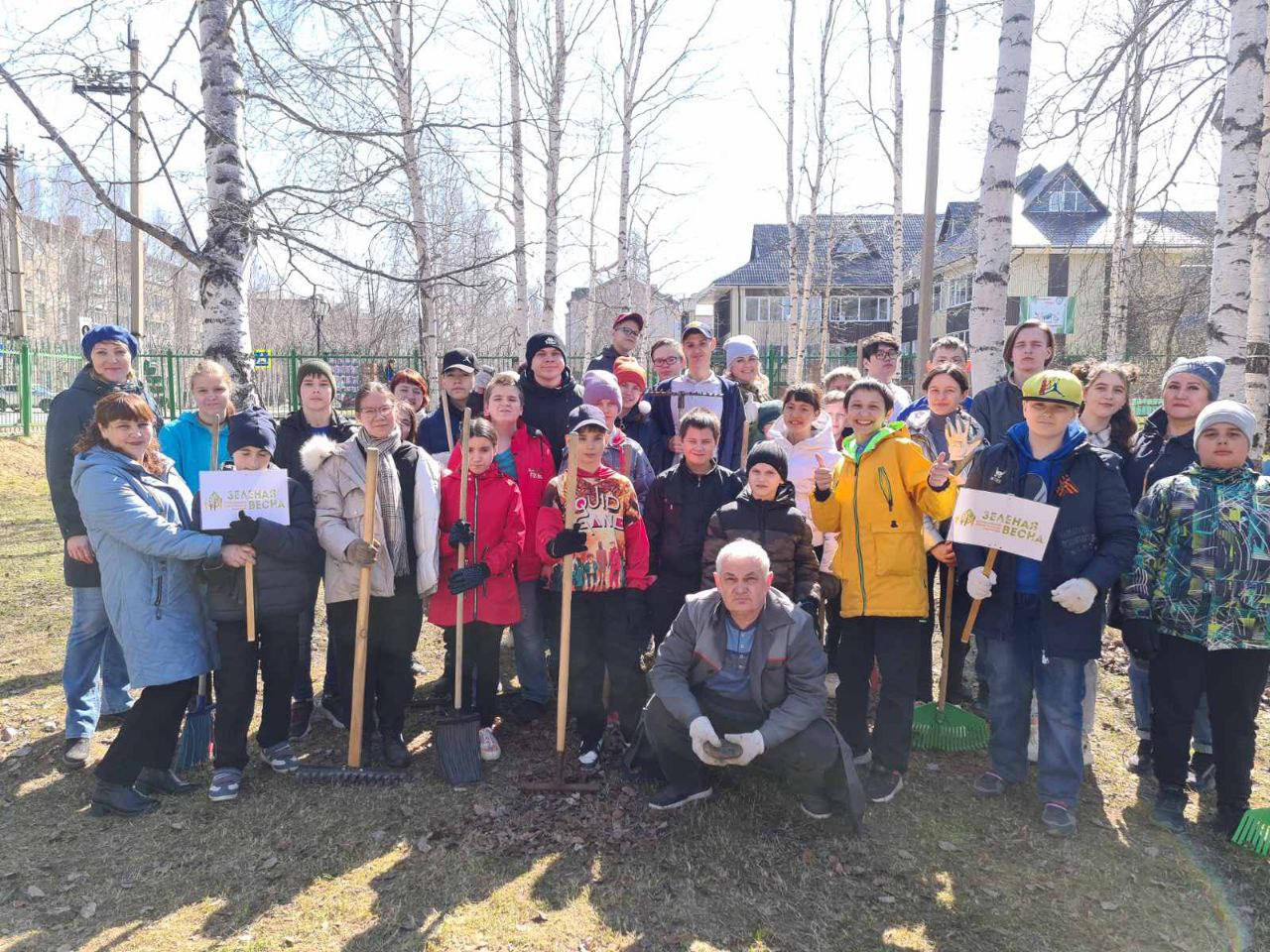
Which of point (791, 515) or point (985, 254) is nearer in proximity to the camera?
point (791, 515)

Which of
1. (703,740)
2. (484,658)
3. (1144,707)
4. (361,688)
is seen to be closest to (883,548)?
(703,740)

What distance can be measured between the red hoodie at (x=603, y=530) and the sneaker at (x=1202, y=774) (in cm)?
308

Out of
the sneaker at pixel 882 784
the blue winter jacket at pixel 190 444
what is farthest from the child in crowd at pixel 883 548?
the blue winter jacket at pixel 190 444

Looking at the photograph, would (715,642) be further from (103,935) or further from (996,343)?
(996,343)

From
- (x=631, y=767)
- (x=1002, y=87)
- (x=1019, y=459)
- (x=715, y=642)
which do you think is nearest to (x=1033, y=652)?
(x=1019, y=459)

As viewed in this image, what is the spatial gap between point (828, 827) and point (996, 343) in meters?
4.38

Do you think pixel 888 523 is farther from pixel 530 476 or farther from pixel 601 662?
pixel 530 476

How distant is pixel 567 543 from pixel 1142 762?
3432 millimetres

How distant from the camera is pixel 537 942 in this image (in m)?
3.02

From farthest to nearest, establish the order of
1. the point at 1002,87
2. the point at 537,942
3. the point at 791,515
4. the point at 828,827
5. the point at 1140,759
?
the point at 1002,87
the point at 1140,759
the point at 791,515
the point at 828,827
the point at 537,942

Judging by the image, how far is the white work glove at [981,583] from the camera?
376 cm

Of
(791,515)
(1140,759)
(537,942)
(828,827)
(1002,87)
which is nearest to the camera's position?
(537,942)

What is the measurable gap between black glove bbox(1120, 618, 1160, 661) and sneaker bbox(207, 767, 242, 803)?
451cm

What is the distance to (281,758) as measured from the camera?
13.7ft
